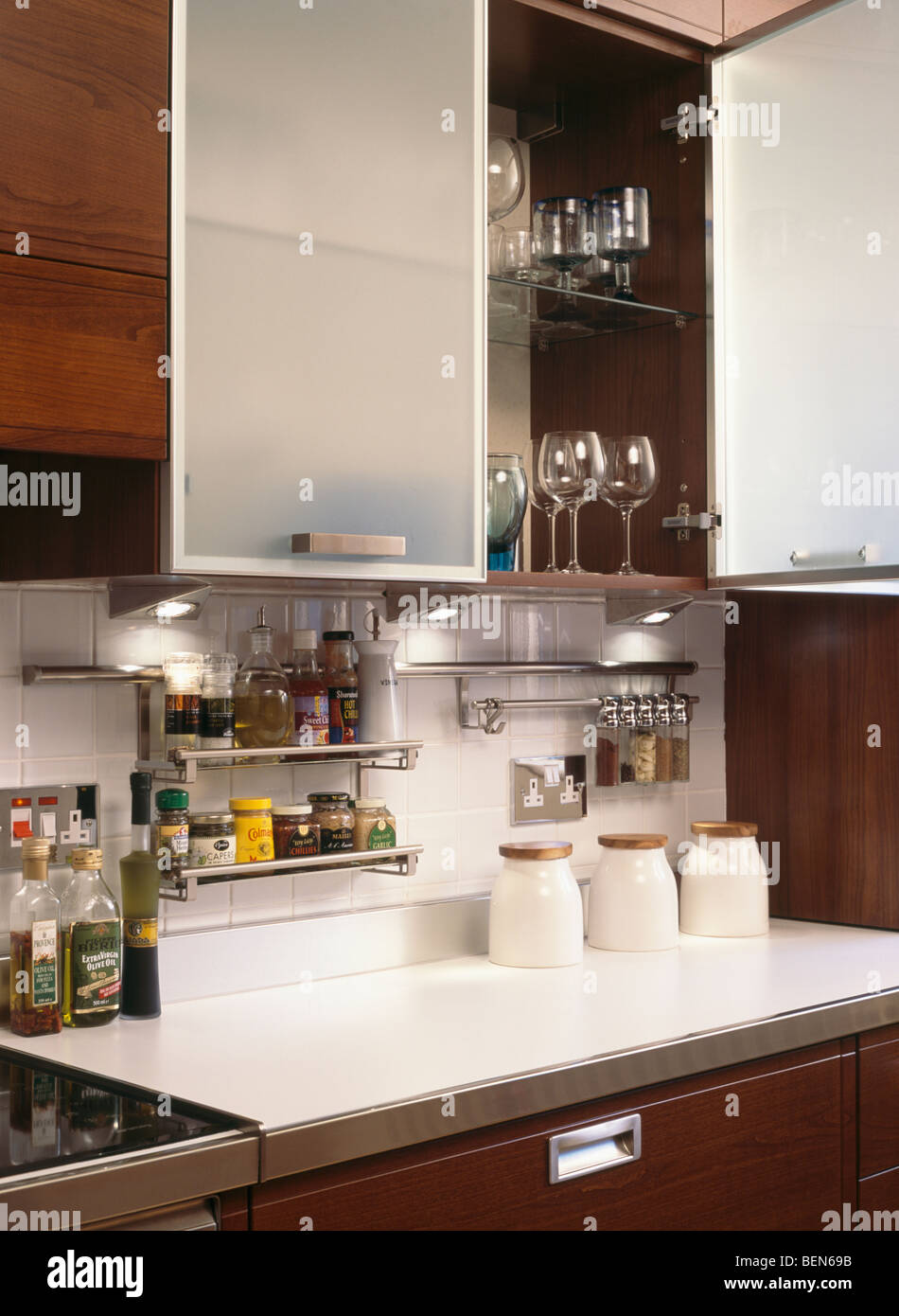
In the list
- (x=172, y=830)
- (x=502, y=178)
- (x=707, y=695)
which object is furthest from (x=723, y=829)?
Result: (x=502, y=178)

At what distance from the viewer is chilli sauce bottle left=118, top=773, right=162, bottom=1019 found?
1.85 m

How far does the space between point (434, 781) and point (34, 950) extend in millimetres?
795

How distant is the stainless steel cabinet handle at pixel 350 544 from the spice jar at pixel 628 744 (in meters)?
0.86

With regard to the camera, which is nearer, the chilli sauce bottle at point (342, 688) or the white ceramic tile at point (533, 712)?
the chilli sauce bottle at point (342, 688)

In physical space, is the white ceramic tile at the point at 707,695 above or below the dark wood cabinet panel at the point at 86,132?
below

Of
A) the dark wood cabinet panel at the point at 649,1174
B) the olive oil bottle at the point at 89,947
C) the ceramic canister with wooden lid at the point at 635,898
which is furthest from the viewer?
the ceramic canister with wooden lid at the point at 635,898

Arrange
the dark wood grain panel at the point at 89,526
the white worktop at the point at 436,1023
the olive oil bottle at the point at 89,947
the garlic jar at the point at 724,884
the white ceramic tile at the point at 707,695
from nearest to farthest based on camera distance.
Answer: the white worktop at the point at 436,1023 → the dark wood grain panel at the point at 89,526 → the olive oil bottle at the point at 89,947 → the garlic jar at the point at 724,884 → the white ceramic tile at the point at 707,695

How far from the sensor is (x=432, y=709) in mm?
2365

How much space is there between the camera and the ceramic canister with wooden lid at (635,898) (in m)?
2.33

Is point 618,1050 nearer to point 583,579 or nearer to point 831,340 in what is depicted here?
point 583,579

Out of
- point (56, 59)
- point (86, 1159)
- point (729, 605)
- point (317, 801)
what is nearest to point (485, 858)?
point (317, 801)

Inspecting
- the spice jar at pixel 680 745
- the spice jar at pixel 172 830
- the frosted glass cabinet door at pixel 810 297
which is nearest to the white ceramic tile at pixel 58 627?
the spice jar at pixel 172 830

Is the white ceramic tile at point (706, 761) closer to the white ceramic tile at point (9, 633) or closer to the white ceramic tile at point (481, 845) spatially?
the white ceramic tile at point (481, 845)

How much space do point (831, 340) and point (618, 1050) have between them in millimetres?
1182
